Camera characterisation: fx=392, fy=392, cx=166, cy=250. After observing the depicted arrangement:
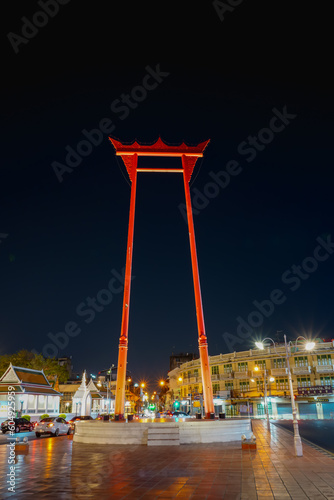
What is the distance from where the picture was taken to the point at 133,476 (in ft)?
36.8

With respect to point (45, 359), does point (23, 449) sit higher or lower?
lower

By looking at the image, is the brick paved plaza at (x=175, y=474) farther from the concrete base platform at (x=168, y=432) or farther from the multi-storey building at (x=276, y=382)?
the multi-storey building at (x=276, y=382)

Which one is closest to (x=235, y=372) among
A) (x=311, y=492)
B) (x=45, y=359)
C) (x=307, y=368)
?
(x=307, y=368)

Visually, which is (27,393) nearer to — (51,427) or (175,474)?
(51,427)

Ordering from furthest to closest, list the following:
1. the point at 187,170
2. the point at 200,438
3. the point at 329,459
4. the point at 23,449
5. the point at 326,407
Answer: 1. the point at 326,407
2. the point at 187,170
3. the point at 200,438
4. the point at 23,449
5. the point at 329,459

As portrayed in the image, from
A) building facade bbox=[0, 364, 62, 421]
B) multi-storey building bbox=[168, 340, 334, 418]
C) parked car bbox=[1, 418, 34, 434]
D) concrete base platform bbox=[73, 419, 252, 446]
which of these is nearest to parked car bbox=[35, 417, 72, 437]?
parked car bbox=[1, 418, 34, 434]

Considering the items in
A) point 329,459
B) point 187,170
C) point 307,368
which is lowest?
point 329,459

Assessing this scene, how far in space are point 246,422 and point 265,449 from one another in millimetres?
3994

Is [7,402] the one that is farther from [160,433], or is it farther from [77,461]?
[77,461]

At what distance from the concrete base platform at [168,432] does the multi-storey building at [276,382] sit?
2987 centimetres

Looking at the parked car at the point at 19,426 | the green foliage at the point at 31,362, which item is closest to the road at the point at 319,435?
the parked car at the point at 19,426

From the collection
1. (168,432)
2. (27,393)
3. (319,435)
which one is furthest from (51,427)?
(319,435)

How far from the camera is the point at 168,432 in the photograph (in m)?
19.6

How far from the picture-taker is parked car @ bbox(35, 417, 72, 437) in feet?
94.0
